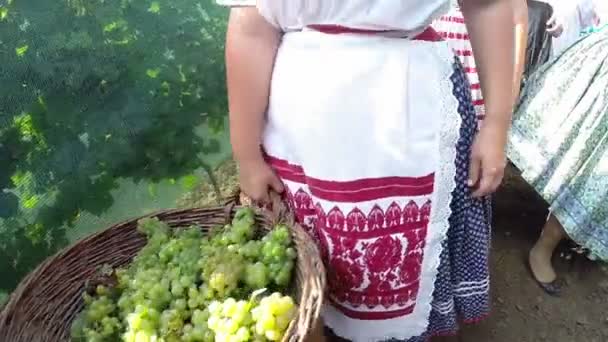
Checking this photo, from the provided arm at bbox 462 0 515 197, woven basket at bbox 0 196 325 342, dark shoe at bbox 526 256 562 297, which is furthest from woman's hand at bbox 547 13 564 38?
woven basket at bbox 0 196 325 342

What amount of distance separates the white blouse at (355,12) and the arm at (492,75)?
85 millimetres

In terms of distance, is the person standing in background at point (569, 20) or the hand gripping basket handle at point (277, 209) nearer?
the hand gripping basket handle at point (277, 209)

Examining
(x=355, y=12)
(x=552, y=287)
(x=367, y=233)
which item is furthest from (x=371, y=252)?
(x=552, y=287)

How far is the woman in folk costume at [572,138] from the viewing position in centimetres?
182

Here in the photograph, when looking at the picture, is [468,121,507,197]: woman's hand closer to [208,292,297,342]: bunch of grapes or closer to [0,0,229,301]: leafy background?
[208,292,297,342]: bunch of grapes

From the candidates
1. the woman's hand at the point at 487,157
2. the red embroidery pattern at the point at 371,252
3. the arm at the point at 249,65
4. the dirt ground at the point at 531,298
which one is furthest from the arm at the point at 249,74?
the dirt ground at the point at 531,298

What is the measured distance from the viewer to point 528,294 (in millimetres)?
2006

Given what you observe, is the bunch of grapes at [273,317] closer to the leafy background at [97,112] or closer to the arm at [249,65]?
the arm at [249,65]

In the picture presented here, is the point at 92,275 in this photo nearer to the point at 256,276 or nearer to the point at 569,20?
the point at 256,276

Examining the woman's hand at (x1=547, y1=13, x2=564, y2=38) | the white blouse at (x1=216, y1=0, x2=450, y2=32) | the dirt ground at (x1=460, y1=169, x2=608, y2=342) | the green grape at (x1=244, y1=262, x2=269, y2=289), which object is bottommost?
the dirt ground at (x1=460, y1=169, x2=608, y2=342)

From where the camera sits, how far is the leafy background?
1.24 meters

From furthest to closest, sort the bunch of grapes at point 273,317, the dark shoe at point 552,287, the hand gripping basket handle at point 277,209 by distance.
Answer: the dark shoe at point 552,287 → the hand gripping basket handle at point 277,209 → the bunch of grapes at point 273,317

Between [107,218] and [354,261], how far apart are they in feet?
1.89

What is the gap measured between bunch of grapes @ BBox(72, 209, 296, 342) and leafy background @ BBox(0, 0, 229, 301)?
23 centimetres
